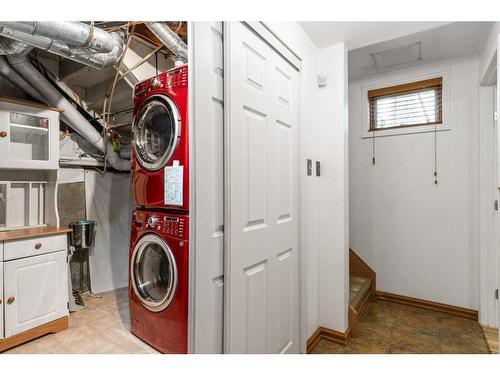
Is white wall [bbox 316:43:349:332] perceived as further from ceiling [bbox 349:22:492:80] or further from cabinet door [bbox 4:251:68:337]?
cabinet door [bbox 4:251:68:337]

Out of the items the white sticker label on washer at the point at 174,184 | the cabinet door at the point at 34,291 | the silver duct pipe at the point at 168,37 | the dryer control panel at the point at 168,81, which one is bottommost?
the cabinet door at the point at 34,291

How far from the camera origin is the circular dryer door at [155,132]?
1.71m

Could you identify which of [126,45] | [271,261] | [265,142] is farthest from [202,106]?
[126,45]

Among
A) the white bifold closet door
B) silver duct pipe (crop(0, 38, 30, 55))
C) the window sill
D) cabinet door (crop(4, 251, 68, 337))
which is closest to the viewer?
A: the white bifold closet door

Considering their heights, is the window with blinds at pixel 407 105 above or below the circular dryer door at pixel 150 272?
above

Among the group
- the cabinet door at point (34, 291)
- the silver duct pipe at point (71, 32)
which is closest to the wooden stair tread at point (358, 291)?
the cabinet door at point (34, 291)

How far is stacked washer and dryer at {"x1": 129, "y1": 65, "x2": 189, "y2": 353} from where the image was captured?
1.63 m

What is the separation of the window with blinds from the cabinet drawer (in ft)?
10.0

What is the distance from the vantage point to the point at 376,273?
2.79 m

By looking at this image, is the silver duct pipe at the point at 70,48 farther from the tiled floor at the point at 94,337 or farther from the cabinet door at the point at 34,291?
the tiled floor at the point at 94,337

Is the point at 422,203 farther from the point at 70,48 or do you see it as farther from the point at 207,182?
the point at 70,48

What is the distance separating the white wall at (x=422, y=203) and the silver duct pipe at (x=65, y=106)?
8.65 feet

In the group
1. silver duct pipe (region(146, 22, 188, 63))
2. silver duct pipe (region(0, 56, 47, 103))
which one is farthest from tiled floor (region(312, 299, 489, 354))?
silver duct pipe (region(0, 56, 47, 103))

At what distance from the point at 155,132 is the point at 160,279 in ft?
3.46
